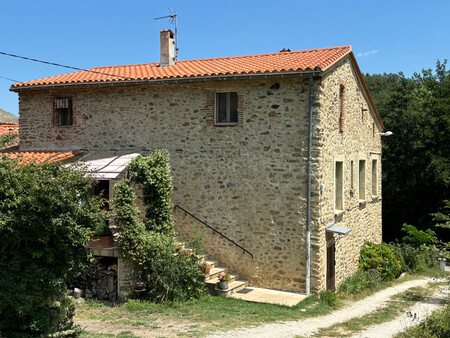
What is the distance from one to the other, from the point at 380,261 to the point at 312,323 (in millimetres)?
7765

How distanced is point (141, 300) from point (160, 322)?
174 cm

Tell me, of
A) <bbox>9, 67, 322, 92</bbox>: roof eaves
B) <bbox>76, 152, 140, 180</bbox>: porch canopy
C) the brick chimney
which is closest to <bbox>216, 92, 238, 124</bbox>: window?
<bbox>9, 67, 322, 92</bbox>: roof eaves

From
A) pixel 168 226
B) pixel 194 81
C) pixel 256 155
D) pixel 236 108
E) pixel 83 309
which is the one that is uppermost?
pixel 194 81

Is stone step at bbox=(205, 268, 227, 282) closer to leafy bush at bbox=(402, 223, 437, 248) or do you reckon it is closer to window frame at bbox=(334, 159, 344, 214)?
window frame at bbox=(334, 159, 344, 214)

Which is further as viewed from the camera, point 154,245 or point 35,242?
point 154,245

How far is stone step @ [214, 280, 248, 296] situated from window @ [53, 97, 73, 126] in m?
7.96

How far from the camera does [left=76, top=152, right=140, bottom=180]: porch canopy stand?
492 inches

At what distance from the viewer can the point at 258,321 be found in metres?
10.2

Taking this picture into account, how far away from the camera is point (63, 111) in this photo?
50.9ft

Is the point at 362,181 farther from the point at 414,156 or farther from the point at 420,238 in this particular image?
the point at 414,156

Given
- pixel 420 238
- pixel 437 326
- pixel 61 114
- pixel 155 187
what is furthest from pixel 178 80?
pixel 420 238

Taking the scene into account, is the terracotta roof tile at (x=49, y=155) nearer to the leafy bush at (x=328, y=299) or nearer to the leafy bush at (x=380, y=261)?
the leafy bush at (x=328, y=299)

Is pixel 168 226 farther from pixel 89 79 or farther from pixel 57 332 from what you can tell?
pixel 89 79

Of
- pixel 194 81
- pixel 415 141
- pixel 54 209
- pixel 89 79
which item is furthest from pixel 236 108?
pixel 415 141
